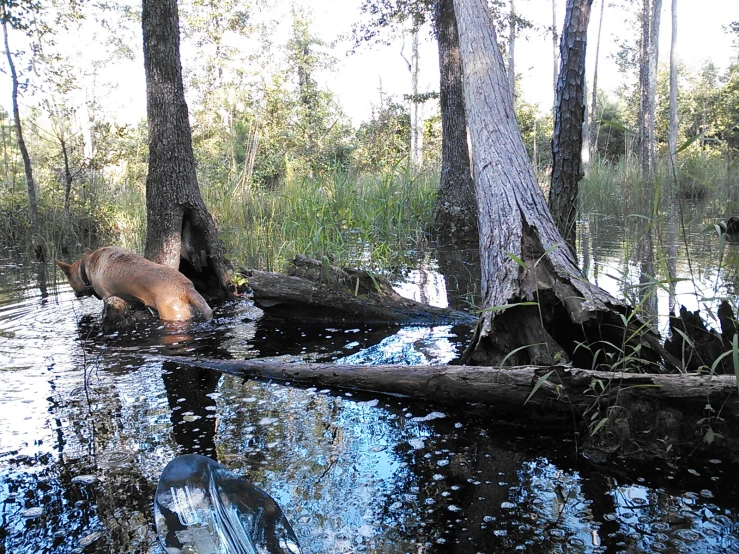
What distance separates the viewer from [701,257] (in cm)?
761

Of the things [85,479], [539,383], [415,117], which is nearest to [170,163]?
[85,479]

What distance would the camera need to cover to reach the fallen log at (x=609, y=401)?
2.61 metres

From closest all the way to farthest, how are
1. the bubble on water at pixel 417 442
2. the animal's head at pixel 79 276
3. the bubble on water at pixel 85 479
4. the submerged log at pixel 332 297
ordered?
the bubble on water at pixel 85 479 → the bubble on water at pixel 417 442 → the submerged log at pixel 332 297 → the animal's head at pixel 79 276

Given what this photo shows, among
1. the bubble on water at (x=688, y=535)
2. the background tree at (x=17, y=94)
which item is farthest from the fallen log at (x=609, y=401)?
the background tree at (x=17, y=94)

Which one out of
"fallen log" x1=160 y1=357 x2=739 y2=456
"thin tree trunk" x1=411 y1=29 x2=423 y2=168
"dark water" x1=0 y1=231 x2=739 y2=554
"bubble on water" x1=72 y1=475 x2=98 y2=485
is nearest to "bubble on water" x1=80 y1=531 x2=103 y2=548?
"dark water" x1=0 y1=231 x2=739 y2=554

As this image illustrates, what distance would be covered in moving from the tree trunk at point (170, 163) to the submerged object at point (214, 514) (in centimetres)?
498

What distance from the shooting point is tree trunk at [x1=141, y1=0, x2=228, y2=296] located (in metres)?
6.75

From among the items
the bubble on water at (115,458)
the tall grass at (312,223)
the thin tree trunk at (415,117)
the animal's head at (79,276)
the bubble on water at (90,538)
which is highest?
the thin tree trunk at (415,117)

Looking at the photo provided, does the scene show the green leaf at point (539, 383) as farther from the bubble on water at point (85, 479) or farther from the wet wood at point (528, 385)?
the bubble on water at point (85, 479)

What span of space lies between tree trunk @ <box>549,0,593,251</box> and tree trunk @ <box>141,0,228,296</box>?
424cm

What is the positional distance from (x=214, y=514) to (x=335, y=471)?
2.17 feet

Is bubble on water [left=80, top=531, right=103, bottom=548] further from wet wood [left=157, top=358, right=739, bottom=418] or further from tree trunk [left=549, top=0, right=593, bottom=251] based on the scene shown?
tree trunk [left=549, top=0, right=593, bottom=251]

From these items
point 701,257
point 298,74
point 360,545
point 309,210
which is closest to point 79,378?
point 360,545

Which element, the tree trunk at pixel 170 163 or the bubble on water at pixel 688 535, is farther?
the tree trunk at pixel 170 163
